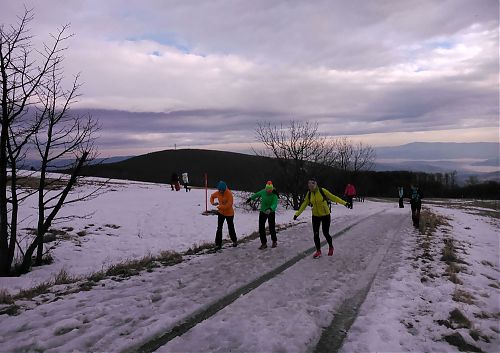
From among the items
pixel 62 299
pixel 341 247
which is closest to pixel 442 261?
pixel 341 247

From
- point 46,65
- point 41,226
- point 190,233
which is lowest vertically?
point 190,233

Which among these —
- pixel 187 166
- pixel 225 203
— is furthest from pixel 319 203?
pixel 187 166

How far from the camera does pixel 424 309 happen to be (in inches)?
243

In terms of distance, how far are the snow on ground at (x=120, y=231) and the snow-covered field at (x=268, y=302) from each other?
0.38ft

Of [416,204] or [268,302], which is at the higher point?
[416,204]

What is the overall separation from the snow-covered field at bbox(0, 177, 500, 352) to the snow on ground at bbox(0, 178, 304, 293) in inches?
4.5

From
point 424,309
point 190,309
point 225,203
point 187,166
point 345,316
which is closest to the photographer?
point 345,316

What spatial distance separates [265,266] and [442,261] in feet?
14.6

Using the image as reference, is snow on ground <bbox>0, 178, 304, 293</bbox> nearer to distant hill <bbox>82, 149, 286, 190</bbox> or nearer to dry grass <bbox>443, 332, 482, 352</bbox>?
dry grass <bbox>443, 332, 482, 352</bbox>

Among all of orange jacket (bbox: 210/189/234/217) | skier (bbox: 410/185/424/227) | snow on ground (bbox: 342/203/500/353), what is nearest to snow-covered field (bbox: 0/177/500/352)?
snow on ground (bbox: 342/203/500/353)

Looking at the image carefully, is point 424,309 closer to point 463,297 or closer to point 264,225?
point 463,297

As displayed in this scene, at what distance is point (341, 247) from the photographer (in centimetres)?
1115

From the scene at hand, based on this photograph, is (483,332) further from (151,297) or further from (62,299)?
(62,299)

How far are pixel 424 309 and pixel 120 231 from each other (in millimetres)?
11714
